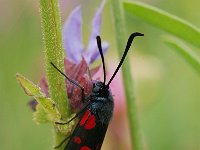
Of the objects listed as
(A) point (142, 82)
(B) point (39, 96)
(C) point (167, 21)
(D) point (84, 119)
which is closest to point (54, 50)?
(B) point (39, 96)

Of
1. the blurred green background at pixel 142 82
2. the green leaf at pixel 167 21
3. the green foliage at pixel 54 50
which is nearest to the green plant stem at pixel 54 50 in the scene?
the green foliage at pixel 54 50

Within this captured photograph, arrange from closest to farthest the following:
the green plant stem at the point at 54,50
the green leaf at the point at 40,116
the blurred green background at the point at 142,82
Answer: the green plant stem at the point at 54,50 → the green leaf at the point at 40,116 → the blurred green background at the point at 142,82

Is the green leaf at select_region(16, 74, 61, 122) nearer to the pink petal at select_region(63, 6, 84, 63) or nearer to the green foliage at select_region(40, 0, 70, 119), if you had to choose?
the green foliage at select_region(40, 0, 70, 119)

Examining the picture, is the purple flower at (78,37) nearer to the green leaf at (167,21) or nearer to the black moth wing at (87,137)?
the green leaf at (167,21)

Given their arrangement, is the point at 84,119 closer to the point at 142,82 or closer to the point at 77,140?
the point at 77,140

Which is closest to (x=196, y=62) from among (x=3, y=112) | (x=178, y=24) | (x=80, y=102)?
(x=178, y=24)

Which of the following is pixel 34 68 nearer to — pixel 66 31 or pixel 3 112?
pixel 3 112
